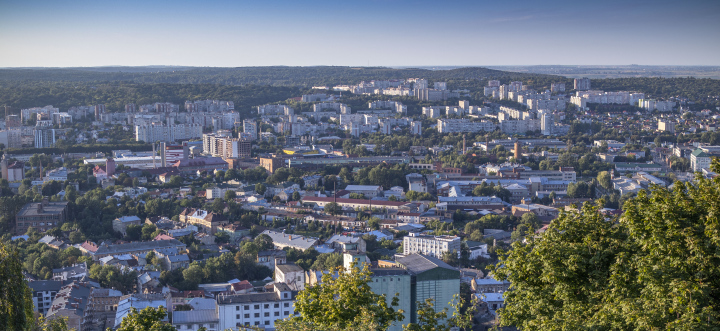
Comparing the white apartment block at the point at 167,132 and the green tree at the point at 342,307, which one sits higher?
the green tree at the point at 342,307

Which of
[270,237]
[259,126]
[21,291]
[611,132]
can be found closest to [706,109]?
[611,132]

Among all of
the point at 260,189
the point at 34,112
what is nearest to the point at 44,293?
the point at 260,189

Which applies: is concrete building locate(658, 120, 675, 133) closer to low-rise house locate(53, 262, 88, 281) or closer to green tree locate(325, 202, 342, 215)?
green tree locate(325, 202, 342, 215)

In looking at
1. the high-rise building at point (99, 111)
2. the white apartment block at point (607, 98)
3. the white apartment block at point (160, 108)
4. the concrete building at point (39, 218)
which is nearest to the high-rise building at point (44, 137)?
the high-rise building at point (99, 111)

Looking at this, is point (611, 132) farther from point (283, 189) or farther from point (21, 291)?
point (21, 291)

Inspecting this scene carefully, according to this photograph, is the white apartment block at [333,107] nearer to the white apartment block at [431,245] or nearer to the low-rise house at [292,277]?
the white apartment block at [431,245]

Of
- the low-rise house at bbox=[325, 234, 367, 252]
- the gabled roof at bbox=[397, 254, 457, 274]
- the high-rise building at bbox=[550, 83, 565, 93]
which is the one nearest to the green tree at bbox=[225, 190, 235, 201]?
the low-rise house at bbox=[325, 234, 367, 252]

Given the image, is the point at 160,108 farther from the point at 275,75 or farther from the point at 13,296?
the point at 13,296
